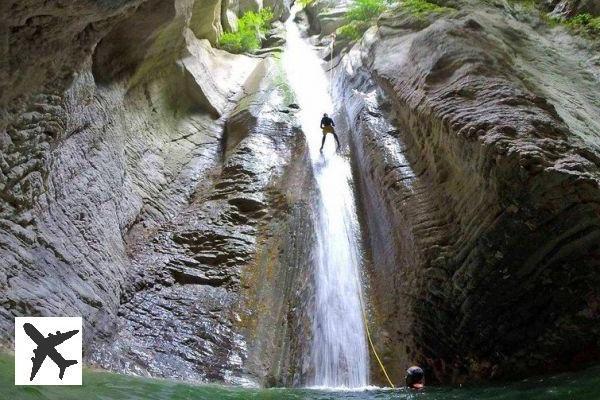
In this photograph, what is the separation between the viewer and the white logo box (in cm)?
474

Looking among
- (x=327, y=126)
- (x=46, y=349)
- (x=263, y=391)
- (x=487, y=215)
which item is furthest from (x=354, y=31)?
(x=46, y=349)

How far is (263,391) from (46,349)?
11.3 ft

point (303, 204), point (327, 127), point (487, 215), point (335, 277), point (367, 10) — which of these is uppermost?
point (367, 10)

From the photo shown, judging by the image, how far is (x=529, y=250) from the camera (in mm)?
7215

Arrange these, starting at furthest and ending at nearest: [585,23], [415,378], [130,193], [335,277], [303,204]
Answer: [585,23] < [303,204] < [130,193] < [335,277] < [415,378]

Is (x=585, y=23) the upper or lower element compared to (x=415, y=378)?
upper

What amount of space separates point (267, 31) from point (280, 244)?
748 inches

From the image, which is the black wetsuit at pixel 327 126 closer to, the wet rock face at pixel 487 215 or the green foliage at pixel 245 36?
the wet rock face at pixel 487 215

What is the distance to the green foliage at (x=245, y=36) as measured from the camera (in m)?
22.2

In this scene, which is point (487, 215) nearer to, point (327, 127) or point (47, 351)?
point (47, 351)

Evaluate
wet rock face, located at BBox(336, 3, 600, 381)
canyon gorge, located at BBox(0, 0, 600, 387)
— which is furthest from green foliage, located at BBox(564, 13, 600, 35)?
wet rock face, located at BBox(336, 3, 600, 381)

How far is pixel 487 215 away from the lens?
7.66 metres

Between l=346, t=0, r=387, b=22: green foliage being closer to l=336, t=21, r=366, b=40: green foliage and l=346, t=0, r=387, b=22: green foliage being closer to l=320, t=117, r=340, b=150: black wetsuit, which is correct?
l=336, t=21, r=366, b=40: green foliage

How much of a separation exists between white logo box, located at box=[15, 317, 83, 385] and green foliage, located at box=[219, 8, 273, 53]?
Result: 1822 cm
